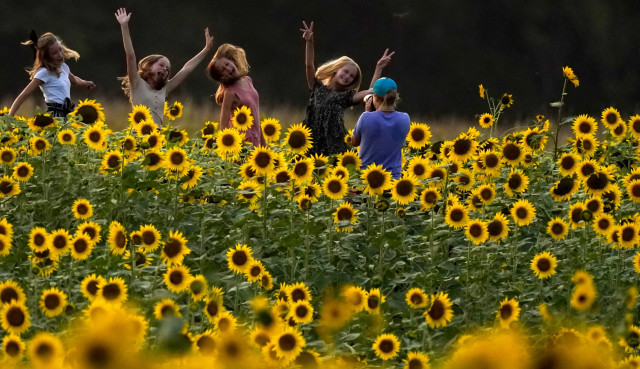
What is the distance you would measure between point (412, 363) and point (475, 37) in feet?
81.4

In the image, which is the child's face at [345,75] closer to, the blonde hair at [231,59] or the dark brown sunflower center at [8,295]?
the blonde hair at [231,59]

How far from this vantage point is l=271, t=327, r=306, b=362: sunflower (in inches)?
109

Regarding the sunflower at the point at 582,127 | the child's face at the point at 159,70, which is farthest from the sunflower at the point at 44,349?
the child's face at the point at 159,70

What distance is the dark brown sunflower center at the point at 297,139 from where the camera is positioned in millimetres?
4855

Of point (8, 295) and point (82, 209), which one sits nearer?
point (8, 295)

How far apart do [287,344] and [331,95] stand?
17.2 ft

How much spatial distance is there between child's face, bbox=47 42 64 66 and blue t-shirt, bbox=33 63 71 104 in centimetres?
10

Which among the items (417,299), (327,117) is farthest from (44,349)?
(327,117)

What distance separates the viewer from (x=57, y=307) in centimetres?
315

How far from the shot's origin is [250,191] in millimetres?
4602

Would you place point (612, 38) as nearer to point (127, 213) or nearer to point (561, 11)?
point (561, 11)

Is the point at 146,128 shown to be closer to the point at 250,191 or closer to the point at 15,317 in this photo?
the point at 250,191

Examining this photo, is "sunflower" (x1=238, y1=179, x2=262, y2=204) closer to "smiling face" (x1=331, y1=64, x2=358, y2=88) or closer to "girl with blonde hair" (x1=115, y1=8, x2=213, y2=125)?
"smiling face" (x1=331, y1=64, x2=358, y2=88)

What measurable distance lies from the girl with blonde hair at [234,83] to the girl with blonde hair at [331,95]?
464mm
